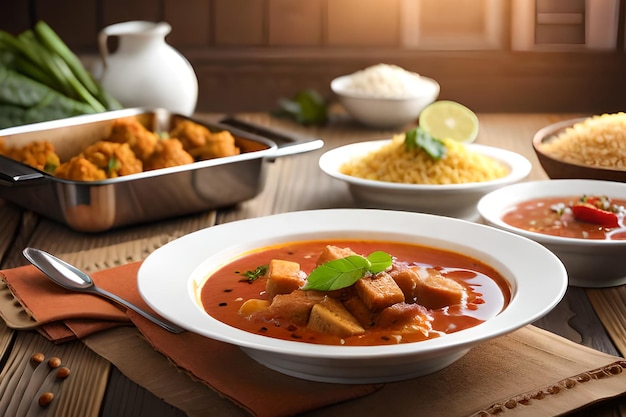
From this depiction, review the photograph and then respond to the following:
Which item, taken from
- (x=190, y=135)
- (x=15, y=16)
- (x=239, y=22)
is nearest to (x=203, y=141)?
(x=190, y=135)

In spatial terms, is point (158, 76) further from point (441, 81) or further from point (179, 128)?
point (441, 81)

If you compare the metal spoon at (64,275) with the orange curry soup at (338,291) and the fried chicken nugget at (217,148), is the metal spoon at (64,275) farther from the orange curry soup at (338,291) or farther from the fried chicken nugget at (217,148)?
the fried chicken nugget at (217,148)

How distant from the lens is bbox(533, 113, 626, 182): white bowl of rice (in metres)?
2.48

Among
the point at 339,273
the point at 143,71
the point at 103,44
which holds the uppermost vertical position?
the point at 103,44

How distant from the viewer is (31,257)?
1961mm

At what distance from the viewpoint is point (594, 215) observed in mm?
2113

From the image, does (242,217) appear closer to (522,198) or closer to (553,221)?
(522,198)

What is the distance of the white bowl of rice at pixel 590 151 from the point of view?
248 centimetres

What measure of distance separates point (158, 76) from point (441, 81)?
1780mm

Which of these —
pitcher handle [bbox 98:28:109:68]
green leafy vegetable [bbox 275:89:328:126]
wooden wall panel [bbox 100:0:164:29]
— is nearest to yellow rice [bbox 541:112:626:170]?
green leafy vegetable [bbox 275:89:328:126]

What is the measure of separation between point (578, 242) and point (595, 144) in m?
0.69

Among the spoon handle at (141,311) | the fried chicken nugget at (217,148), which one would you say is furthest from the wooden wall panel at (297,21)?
the spoon handle at (141,311)

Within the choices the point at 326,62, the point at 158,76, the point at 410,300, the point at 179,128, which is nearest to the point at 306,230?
the point at 410,300

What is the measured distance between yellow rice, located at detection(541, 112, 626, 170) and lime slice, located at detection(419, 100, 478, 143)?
543 mm
